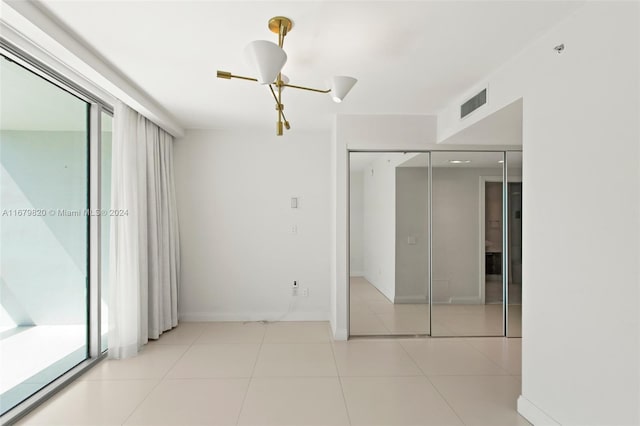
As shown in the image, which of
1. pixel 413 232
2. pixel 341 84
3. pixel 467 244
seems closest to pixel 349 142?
pixel 413 232

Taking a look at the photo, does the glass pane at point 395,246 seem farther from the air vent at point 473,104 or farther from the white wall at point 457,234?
the air vent at point 473,104

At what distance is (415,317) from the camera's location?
3.95 metres

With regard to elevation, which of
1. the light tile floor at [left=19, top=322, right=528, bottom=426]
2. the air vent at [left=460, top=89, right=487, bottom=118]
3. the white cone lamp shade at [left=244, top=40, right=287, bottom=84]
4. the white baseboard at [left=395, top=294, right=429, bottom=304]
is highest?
the air vent at [left=460, top=89, right=487, bottom=118]

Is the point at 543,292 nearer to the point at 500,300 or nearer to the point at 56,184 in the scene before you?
the point at 500,300

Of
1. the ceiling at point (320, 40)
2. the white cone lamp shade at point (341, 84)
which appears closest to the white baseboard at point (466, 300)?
the ceiling at point (320, 40)

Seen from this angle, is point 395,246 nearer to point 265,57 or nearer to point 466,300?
point 466,300

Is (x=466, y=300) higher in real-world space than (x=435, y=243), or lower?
lower

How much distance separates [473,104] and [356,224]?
5.41ft

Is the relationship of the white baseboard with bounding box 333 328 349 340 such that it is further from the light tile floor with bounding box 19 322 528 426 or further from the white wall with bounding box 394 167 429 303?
the white wall with bounding box 394 167 429 303

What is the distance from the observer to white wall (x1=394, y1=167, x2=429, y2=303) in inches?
155

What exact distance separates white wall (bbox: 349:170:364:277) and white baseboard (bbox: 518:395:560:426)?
1869 mm

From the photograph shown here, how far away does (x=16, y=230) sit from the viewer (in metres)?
2.26

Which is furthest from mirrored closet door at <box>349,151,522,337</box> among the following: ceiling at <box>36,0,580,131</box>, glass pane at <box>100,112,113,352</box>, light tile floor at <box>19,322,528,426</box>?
glass pane at <box>100,112,113,352</box>

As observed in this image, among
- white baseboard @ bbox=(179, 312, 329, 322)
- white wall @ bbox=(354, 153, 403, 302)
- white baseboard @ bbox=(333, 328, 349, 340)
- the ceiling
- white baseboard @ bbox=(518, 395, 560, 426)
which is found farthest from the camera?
white baseboard @ bbox=(179, 312, 329, 322)
